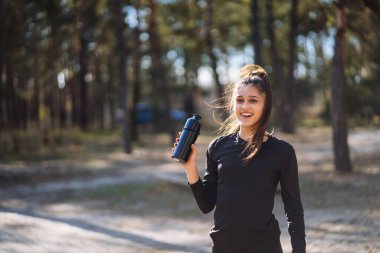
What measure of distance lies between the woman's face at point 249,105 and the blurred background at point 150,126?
44.9 inches

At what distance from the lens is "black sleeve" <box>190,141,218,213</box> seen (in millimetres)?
3039

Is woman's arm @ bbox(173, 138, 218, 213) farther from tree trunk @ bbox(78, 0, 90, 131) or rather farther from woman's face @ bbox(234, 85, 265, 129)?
tree trunk @ bbox(78, 0, 90, 131)

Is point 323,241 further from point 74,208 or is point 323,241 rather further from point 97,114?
point 97,114

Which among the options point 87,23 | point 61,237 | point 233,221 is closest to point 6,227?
point 61,237

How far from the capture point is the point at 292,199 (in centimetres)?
289

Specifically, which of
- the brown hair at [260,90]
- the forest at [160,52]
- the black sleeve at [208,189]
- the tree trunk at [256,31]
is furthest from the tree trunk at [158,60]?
the brown hair at [260,90]

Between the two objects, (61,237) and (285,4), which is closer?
(61,237)

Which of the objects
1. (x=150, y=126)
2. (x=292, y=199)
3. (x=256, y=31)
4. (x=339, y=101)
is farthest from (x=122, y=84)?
(x=150, y=126)

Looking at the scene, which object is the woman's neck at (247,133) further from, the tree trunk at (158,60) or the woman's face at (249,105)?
the tree trunk at (158,60)

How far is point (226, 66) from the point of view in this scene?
52281mm

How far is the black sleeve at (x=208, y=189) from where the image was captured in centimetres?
304

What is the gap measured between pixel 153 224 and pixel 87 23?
77.0ft

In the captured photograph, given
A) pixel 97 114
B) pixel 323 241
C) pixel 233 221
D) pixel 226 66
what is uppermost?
pixel 226 66

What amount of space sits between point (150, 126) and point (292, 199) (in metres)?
46.1
